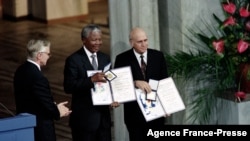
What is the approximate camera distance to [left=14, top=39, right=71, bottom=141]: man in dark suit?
755cm

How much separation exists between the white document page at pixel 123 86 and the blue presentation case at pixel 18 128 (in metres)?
1.16

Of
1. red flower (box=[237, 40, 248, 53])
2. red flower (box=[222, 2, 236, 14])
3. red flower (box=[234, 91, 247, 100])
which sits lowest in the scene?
red flower (box=[234, 91, 247, 100])

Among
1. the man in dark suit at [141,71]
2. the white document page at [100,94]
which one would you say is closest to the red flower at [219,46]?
the man in dark suit at [141,71]

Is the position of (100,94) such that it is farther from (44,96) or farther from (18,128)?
(18,128)

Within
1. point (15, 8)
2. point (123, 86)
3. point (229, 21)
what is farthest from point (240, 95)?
point (15, 8)

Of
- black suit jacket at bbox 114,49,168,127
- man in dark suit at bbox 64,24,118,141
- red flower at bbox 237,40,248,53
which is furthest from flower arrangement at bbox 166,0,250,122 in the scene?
man in dark suit at bbox 64,24,118,141

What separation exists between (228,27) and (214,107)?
2.86ft

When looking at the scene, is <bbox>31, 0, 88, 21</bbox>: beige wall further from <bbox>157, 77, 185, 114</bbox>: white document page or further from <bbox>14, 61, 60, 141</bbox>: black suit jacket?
<bbox>14, 61, 60, 141</bbox>: black suit jacket

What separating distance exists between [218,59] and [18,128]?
256 centimetres

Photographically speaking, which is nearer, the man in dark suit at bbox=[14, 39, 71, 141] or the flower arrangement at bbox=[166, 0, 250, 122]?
the man in dark suit at bbox=[14, 39, 71, 141]

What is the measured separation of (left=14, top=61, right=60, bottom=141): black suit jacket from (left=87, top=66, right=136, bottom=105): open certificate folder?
0.49 metres

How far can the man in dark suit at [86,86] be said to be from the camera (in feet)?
26.0

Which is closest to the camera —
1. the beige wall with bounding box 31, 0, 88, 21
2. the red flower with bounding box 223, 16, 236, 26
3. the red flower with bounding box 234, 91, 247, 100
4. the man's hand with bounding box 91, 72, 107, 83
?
the man's hand with bounding box 91, 72, 107, 83

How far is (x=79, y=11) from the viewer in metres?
18.5
